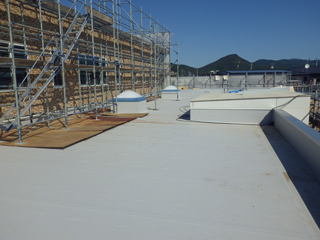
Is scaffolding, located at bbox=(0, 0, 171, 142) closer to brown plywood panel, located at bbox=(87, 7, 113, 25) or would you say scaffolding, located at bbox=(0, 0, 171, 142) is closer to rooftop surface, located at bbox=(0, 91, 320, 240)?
brown plywood panel, located at bbox=(87, 7, 113, 25)

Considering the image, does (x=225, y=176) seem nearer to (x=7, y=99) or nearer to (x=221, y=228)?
(x=221, y=228)

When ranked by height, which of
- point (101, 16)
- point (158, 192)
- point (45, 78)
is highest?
point (101, 16)

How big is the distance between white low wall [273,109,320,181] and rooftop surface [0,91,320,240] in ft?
0.55

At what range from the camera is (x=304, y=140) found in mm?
4883

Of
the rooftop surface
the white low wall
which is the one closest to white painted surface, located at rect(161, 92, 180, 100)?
the white low wall

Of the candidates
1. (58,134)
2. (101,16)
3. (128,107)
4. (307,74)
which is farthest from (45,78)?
(307,74)

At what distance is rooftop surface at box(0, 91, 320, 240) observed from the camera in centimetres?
273

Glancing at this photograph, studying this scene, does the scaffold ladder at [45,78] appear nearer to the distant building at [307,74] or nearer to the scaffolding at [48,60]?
the scaffolding at [48,60]

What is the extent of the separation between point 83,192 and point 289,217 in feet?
8.61

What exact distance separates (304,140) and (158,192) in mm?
3114

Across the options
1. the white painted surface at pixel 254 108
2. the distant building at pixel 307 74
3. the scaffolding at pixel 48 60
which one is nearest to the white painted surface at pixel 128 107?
the scaffolding at pixel 48 60

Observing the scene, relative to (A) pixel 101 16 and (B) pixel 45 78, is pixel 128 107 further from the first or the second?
(A) pixel 101 16

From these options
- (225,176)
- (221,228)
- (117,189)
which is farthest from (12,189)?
(225,176)

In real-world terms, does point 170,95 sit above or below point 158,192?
above
